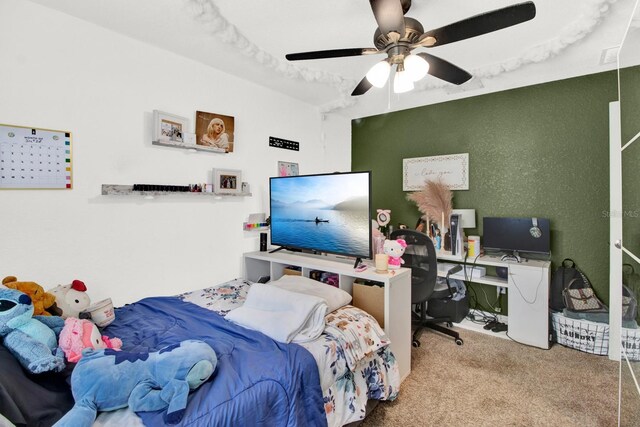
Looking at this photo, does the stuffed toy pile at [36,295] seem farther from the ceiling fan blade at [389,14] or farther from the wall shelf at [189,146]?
the ceiling fan blade at [389,14]

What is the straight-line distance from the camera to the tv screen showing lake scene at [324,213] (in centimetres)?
213

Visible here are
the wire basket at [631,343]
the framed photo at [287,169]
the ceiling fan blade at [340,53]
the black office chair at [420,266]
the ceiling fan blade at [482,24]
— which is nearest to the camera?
the wire basket at [631,343]

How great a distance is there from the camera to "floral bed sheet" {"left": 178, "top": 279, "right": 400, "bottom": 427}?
1.52 metres

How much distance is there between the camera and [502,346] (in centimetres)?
274

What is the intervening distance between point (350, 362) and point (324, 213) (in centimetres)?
107

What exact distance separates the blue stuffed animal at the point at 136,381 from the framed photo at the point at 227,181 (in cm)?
164

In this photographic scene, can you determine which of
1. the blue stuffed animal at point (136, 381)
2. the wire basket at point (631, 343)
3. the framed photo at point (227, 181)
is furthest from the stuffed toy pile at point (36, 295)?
the wire basket at point (631, 343)

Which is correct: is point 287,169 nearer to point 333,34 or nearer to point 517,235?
point 333,34

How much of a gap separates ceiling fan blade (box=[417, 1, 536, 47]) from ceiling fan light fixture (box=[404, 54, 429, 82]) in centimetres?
8

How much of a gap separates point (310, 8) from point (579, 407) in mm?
2936

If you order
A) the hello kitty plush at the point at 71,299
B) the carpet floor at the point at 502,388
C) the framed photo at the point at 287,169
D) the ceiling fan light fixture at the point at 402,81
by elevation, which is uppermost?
the ceiling fan light fixture at the point at 402,81

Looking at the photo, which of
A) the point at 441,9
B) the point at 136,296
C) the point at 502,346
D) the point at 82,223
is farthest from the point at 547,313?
the point at 82,223

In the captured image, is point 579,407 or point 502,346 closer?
point 579,407

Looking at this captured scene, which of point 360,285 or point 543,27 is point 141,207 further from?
point 543,27
